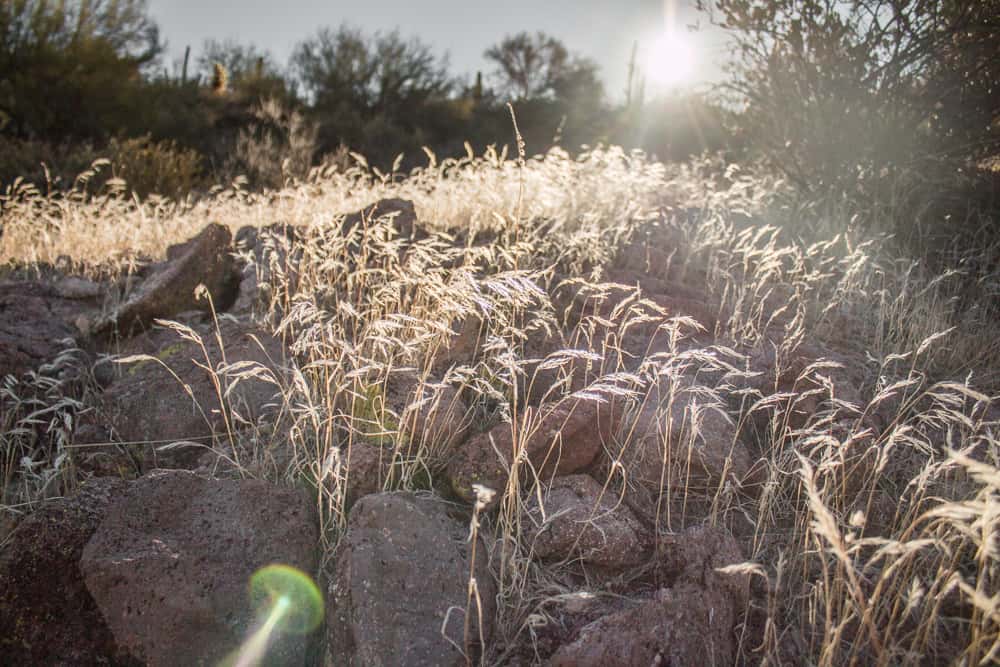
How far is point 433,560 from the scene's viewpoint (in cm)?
195

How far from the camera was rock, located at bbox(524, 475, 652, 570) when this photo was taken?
2064 mm

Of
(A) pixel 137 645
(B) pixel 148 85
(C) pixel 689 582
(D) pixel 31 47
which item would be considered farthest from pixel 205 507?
(B) pixel 148 85

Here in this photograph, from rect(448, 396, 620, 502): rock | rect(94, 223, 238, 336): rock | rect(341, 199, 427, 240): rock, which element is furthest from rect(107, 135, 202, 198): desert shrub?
rect(448, 396, 620, 502): rock

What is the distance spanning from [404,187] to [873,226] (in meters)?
4.10

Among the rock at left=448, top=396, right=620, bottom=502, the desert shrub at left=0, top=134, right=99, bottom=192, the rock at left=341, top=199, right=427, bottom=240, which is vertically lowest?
the rock at left=448, top=396, right=620, bottom=502

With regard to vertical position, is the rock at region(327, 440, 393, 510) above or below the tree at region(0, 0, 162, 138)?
below

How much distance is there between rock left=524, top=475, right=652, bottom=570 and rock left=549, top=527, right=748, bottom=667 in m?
0.20

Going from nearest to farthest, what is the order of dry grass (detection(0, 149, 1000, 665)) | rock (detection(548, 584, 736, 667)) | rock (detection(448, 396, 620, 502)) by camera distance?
rock (detection(548, 584, 736, 667)), dry grass (detection(0, 149, 1000, 665)), rock (detection(448, 396, 620, 502))

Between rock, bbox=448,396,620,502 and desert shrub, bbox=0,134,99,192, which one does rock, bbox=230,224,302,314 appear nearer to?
rock, bbox=448,396,620,502

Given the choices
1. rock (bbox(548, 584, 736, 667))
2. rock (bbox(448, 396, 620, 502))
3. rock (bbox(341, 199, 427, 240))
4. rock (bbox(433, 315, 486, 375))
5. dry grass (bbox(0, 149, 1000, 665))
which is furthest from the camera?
rock (bbox(341, 199, 427, 240))

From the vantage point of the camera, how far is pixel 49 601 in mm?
1914

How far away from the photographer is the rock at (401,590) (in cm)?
176

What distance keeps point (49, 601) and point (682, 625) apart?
6.31 ft

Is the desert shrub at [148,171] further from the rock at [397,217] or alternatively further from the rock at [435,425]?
the rock at [435,425]
